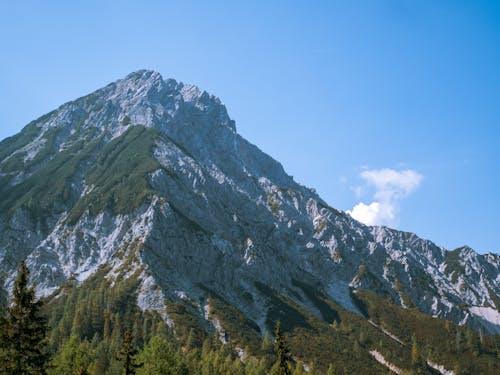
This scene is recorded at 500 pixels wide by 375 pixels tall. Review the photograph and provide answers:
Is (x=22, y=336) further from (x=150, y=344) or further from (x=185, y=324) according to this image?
(x=185, y=324)

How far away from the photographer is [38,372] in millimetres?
32094

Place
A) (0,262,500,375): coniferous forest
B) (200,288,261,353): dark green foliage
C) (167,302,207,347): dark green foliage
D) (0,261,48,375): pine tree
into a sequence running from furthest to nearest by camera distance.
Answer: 1. (200,288,261,353): dark green foliage
2. (167,302,207,347): dark green foliage
3. (0,262,500,375): coniferous forest
4. (0,261,48,375): pine tree

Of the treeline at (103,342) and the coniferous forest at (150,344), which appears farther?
the coniferous forest at (150,344)

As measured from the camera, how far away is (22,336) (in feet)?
104

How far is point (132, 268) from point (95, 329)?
45.0 meters

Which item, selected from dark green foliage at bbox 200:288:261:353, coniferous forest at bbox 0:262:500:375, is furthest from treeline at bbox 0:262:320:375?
dark green foliage at bbox 200:288:261:353

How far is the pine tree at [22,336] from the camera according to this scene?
3127 centimetres

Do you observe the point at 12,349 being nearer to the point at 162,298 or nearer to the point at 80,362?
the point at 80,362

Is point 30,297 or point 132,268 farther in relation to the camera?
point 132,268

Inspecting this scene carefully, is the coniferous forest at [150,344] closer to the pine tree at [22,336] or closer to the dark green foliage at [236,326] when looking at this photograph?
the dark green foliage at [236,326]

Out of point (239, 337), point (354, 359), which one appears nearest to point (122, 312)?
point (239, 337)

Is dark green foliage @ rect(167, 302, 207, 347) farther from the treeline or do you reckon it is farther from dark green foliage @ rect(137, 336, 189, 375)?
dark green foliage @ rect(137, 336, 189, 375)

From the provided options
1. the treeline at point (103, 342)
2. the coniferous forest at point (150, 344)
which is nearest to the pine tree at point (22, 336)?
the treeline at point (103, 342)

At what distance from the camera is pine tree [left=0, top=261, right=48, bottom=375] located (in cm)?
3127
